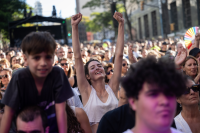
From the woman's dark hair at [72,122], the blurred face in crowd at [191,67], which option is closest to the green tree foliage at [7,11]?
the blurred face in crowd at [191,67]

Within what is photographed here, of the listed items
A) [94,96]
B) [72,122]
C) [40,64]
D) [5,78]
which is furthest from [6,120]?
[5,78]

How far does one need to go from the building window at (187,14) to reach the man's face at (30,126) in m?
32.5

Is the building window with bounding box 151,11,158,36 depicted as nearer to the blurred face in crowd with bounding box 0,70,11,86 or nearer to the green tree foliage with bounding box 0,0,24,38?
the green tree foliage with bounding box 0,0,24,38

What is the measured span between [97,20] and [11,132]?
50842mm

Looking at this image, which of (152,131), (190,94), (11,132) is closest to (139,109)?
(152,131)

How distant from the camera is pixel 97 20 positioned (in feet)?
173

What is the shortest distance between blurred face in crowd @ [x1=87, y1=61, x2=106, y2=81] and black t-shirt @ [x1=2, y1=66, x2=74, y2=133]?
1705mm

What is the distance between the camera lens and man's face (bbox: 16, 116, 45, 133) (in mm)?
2295

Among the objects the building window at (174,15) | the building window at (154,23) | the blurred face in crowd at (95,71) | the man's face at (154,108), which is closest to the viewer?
the man's face at (154,108)

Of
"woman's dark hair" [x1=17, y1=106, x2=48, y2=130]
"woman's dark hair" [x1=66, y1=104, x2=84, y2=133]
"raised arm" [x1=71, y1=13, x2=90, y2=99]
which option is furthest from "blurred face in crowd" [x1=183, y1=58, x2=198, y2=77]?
"woman's dark hair" [x1=17, y1=106, x2=48, y2=130]

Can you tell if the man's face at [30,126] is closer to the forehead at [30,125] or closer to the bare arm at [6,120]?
the forehead at [30,125]

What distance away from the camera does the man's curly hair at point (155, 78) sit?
1.55 meters

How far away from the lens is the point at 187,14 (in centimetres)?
3281

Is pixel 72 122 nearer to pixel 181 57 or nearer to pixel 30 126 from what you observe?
pixel 30 126
